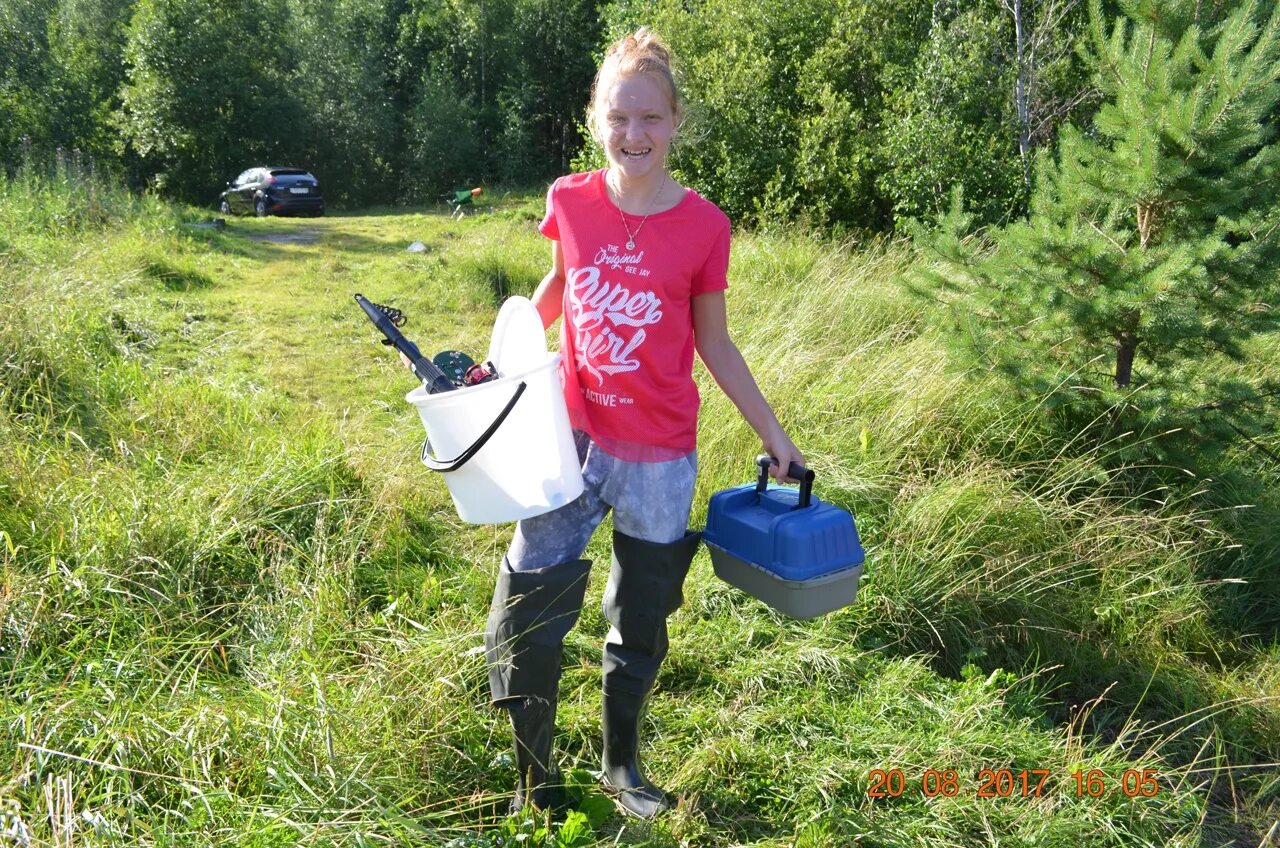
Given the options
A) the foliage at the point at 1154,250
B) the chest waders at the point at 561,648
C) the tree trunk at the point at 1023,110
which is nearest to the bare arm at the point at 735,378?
the chest waders at the point at 561,648

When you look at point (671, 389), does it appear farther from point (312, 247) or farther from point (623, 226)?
point (312, 247)

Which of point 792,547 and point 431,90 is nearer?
point 792,547

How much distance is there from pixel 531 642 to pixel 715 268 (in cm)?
83

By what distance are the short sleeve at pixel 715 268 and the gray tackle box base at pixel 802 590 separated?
1.95 feet

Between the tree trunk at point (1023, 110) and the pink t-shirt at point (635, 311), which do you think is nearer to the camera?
the pink t-shirt at point (635, 311)

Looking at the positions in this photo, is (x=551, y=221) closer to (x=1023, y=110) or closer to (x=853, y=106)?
(x=1023, y=110)

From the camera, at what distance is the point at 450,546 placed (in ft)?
10.1

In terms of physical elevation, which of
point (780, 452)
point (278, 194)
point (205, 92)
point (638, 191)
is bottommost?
point (278, 194)

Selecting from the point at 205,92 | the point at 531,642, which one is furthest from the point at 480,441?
the point at 205,92

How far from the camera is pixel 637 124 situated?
5.89 ft

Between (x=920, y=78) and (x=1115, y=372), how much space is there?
16.8 ft

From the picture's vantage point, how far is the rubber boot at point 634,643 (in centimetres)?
191

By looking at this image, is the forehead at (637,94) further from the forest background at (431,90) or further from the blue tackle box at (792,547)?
the forest background at (431,90)
